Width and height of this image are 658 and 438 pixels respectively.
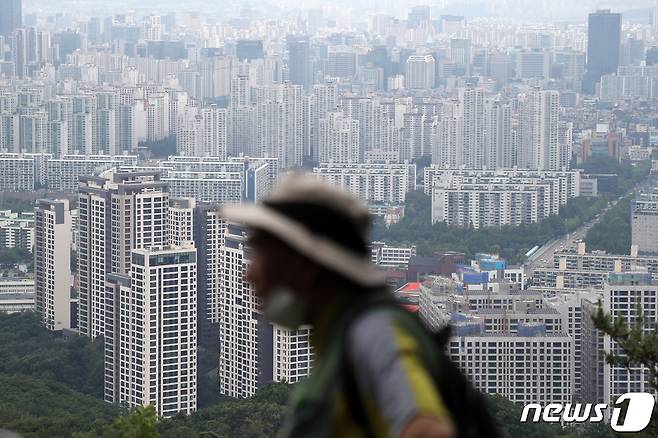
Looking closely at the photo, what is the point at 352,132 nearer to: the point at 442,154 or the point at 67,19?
the point at 442,154

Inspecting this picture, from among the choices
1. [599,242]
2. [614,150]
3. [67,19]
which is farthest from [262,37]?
[599,242]

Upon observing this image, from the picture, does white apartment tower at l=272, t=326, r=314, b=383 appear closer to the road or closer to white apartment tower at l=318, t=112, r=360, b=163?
the road

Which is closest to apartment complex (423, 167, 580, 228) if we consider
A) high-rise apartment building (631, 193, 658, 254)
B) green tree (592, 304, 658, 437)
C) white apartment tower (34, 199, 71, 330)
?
high-rise apartment building (631, 193, 658, 254)

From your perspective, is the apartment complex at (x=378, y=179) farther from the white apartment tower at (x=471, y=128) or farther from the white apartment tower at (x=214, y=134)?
the white apartment tower at (x=214, y=134)

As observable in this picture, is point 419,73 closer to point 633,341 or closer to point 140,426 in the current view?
point 633,341

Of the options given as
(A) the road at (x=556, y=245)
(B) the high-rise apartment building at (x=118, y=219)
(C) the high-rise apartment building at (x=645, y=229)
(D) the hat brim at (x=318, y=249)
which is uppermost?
(D) the hat brim at (x=318, y=249)

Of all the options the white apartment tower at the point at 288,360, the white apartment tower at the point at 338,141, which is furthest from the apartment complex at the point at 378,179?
the white apartment tower at the point at 288,360
